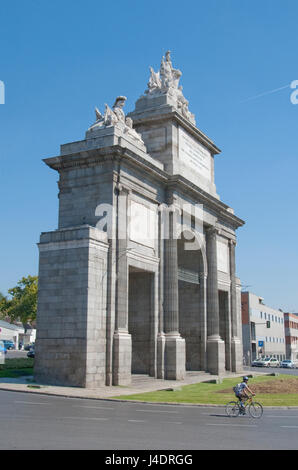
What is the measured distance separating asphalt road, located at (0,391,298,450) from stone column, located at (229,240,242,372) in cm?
2658

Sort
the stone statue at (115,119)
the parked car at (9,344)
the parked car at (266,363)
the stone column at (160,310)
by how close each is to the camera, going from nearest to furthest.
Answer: the stone statue at (115,119) < the stone column at (160,310) < the parked car at (266,363) < the parked car at (9,344)

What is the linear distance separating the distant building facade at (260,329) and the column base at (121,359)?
46.6 m

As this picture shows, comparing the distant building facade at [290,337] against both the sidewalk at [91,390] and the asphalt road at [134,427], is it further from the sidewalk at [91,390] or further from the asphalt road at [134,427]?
the asphalt road at [134,427]

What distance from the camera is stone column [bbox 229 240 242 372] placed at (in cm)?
4791

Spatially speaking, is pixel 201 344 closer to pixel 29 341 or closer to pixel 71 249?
pixel 71 249

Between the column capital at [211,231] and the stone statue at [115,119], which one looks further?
the column capital at [211,231]

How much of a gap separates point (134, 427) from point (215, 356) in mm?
27928

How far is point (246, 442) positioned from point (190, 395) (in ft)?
43.7

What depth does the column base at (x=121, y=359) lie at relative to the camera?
29.9m

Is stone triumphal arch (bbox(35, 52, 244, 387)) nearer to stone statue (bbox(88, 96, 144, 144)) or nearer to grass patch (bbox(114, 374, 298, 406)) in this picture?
stone statue (bbox(88, 96, 144, 144))

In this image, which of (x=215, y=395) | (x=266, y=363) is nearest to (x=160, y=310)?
(x=215, y=395)

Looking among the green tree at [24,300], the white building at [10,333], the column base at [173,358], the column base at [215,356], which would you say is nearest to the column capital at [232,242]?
the column base at [215,356]

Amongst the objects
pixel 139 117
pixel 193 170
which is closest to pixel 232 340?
pixel 193 170

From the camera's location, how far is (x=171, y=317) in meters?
35.8
